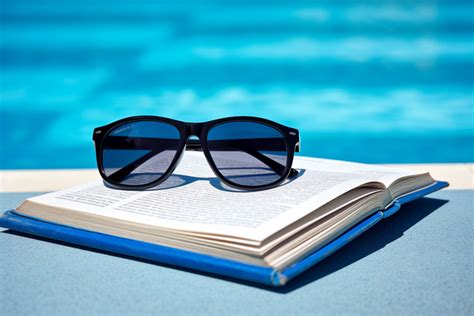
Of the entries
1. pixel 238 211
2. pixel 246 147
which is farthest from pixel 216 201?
pixel 246 147

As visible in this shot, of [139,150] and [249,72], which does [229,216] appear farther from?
[249,72]

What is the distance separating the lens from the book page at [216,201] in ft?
2.05

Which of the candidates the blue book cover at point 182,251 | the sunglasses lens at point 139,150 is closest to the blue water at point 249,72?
the sunglasses lens at point 139,150

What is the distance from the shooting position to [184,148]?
0.91 m

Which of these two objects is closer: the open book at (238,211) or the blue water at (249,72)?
the open book at (238,211)

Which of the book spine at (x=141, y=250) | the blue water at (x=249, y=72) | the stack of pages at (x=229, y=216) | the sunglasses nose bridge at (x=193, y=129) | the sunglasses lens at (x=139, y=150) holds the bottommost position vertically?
the book spine at (x=141, y=250)

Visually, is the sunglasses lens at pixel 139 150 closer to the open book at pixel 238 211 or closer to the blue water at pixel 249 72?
the open book at pixel 238 211

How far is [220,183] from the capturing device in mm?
876

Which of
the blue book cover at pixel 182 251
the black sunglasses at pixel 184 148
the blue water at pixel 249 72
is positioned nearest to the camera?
the blue book cover at pixel 182 251

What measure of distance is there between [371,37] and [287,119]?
0.36 metres

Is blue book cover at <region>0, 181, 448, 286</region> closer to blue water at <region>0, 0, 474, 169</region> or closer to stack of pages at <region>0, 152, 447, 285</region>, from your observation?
stack of pages at <region>0, 152, 447, 285</region>

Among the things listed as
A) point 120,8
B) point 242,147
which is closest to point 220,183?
point 242,147

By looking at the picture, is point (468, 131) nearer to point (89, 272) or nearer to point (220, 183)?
point (220, 183)

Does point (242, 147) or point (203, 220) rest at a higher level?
point (242, 147)
